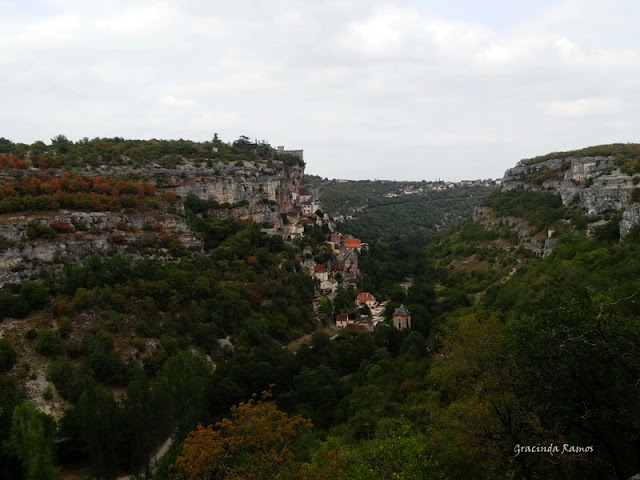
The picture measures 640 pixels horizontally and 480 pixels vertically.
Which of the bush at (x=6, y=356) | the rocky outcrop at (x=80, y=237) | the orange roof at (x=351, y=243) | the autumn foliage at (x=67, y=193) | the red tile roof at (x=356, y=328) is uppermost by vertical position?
the autumn foliage at (x=67, y=193)

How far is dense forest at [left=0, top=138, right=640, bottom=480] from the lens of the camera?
382 inches

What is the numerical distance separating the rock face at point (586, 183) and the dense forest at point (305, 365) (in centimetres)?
167

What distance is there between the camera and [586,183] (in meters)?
44.4

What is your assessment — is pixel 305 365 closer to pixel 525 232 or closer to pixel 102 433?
pixel 102 433

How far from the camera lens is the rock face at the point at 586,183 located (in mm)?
36938

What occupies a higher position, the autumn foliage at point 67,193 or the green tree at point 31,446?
the autumn foliage at point 67,193

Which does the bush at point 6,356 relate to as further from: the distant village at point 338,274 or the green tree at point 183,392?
the distant village at point 338,274

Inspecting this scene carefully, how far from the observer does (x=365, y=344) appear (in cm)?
3262

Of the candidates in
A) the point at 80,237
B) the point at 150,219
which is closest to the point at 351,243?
the point at 150,219

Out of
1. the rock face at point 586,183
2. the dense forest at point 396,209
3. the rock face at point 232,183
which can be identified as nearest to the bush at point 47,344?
the rock face at point 232,183

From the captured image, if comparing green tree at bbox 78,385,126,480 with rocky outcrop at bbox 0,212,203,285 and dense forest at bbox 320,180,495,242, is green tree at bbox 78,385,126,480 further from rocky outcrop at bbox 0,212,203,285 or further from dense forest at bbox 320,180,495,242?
dense forest at bbox 320,180,495,242

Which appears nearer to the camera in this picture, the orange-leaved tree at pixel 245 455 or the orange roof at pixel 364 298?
the orange-leaved tree at pixel 245 455

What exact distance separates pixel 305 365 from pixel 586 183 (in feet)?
111

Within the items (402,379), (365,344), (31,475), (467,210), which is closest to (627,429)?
(402,379)
